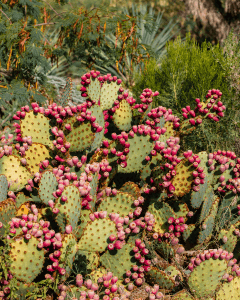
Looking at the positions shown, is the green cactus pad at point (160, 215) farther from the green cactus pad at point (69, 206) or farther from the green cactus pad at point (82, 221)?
the green cactus pad at point (69, 206)

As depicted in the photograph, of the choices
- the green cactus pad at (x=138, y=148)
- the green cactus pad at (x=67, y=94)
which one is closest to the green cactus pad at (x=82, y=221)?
the green cactus pad at (x=138, y=148)

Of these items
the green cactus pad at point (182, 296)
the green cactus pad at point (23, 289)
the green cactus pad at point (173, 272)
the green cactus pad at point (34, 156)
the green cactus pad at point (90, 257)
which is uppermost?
the green cactus pad at point (34, 156)

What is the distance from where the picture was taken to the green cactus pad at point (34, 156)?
104 inches

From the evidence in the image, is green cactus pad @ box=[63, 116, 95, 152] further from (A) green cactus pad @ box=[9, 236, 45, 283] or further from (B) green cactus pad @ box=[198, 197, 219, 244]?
(B) green cactus pad @ box=[198, 197, 219, 244]

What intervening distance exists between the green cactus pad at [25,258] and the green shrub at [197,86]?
248 cm

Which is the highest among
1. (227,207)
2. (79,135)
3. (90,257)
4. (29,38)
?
(29,38)

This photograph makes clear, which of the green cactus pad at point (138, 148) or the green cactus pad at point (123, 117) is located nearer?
the green cactus pad at point (138, 148)

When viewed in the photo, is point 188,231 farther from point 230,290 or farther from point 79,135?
point 79,135

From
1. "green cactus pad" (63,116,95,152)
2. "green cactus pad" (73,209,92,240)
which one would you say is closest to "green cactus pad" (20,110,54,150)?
"green cactus pad" (63,116,95,152)

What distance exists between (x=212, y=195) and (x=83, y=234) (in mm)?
1281

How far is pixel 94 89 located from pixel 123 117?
40 centimetres

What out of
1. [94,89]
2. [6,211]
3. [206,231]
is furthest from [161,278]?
[94,89]

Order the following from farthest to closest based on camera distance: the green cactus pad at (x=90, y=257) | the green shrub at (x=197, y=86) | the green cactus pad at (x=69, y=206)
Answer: the green shrub at (x=197, y=86)
the green cactus pad at (x=90, y=257)
the green cactus pad at (x=69, y=206)

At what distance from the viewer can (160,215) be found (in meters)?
2.52
